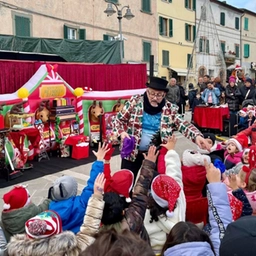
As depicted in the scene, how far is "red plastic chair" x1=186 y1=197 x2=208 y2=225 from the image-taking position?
2.94 meters

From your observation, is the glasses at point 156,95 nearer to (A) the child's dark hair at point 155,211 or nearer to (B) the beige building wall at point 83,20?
(A) the child's dark hair at point 155,211

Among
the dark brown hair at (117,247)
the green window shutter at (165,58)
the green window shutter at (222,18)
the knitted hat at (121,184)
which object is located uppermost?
the green window shutter at (222,18)

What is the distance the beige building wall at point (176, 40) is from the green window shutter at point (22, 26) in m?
11.4

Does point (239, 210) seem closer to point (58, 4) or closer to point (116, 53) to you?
point (116, 53)

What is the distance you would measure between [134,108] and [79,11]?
52.4ft

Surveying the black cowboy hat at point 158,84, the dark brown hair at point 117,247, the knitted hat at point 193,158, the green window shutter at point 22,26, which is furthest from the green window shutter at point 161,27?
the dark brown hair at point 117,247

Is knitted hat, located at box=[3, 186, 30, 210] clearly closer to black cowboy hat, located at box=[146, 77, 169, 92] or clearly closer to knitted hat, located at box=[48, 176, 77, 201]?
knitted hat, located at box=[48, 176, 77, 201]

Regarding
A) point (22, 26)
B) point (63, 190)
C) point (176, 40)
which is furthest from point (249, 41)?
point (63, 190)

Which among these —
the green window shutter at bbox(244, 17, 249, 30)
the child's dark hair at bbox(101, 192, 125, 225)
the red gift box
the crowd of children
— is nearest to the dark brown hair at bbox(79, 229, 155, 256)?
the crowd of children

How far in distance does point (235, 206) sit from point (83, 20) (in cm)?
1767

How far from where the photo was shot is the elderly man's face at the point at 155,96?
3.66 meters

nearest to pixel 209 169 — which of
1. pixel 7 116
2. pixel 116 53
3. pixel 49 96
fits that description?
pixel 7 116

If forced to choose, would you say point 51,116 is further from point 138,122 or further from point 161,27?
point 161,27

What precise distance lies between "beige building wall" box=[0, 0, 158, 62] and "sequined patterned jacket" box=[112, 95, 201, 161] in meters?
12.7
